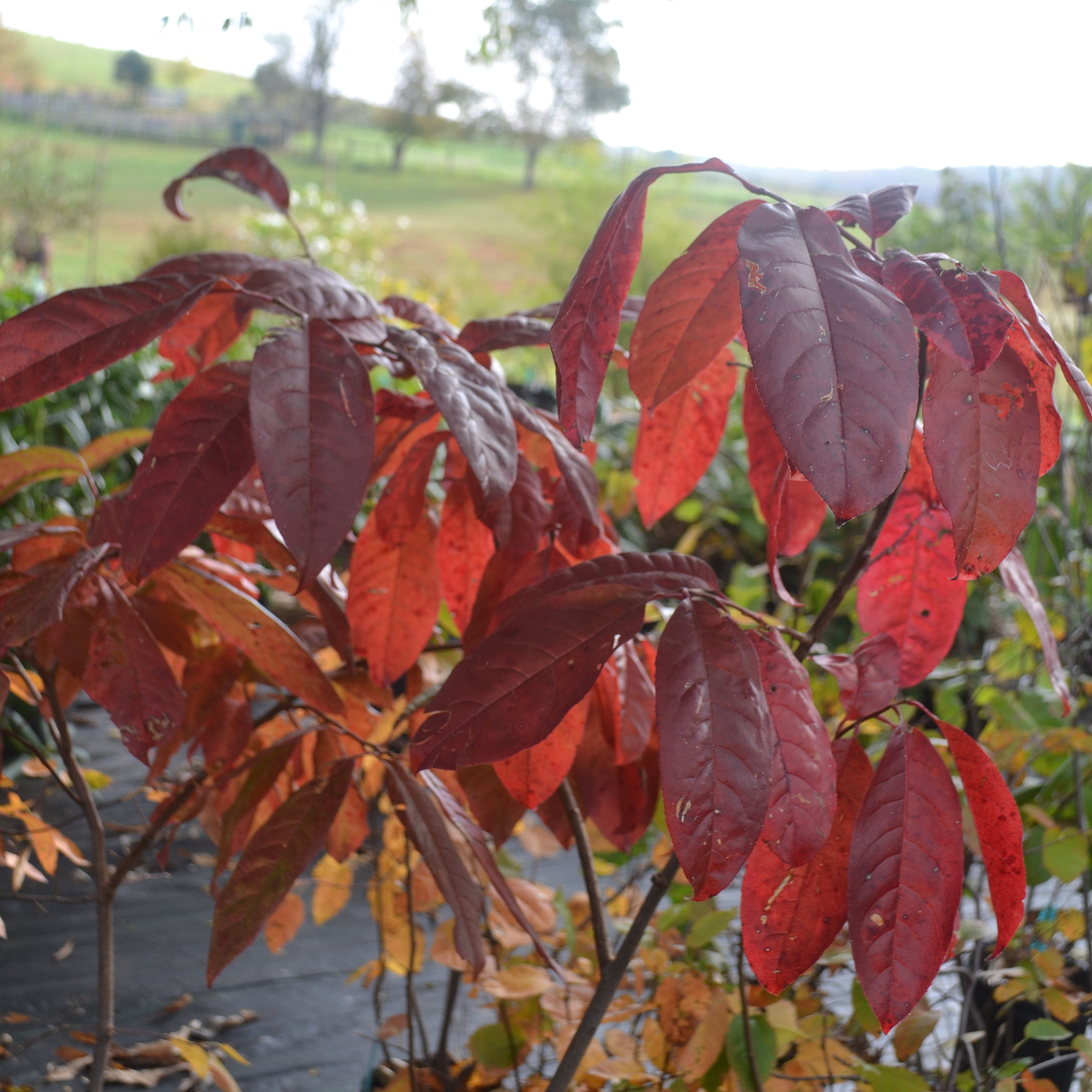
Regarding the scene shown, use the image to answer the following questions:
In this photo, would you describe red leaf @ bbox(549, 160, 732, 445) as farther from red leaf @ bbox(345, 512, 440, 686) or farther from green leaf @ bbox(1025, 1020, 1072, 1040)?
green leaf @ bbox(1025, 1020, 1072, 1040)

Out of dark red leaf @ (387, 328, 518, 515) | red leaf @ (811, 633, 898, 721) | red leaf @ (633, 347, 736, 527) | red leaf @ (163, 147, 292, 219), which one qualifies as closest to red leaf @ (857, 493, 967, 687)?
red leaf @ (811, 633, 898, 721)

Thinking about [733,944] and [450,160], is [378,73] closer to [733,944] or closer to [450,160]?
[450,160]

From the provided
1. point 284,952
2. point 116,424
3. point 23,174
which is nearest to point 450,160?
point 23,174

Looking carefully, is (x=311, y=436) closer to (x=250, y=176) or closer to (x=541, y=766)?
(x=541, y=766)

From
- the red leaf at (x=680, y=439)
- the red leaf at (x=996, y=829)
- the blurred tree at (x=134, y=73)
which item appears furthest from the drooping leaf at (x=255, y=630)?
the blurred tree at (x=134, y=73)

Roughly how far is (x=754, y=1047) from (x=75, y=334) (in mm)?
652

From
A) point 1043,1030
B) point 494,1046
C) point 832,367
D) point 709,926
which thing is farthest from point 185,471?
point 1043,1030

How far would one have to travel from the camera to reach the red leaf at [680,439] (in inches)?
24.4

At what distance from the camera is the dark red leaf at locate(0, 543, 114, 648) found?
485 mm

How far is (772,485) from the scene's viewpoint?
569 millimetres

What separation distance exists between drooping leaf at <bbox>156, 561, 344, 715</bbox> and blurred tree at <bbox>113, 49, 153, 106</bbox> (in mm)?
24181

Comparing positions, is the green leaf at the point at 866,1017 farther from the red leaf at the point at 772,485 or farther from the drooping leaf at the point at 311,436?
the drooping leaf at the point at 311,436

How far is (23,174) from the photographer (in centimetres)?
1166

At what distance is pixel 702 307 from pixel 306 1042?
135cm
